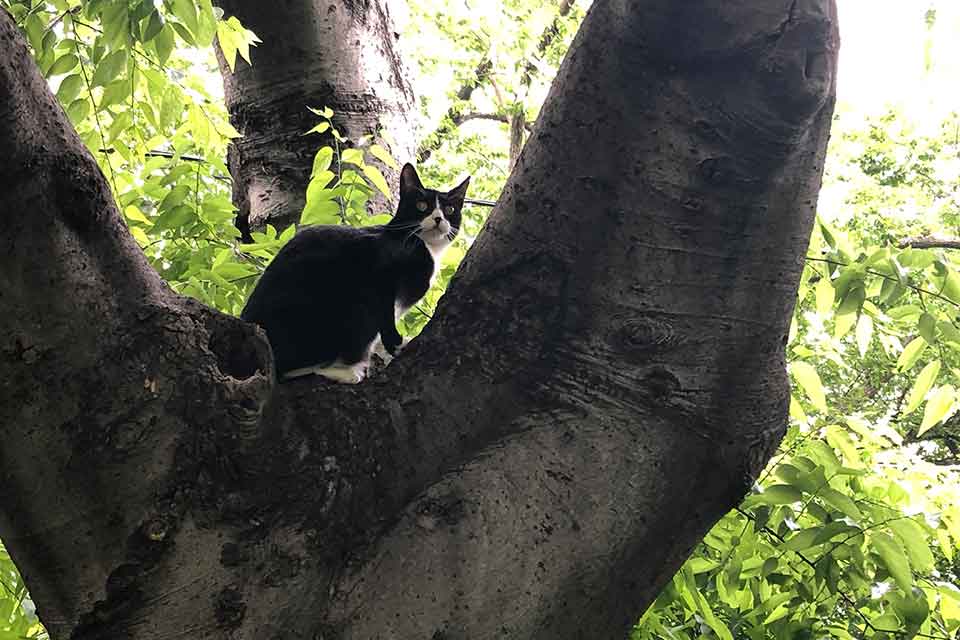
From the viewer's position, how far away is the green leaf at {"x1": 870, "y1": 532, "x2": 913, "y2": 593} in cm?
154

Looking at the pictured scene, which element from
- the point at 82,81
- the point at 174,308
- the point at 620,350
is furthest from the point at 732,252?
the point at 82,81

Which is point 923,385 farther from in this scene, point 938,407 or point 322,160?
point 322,160

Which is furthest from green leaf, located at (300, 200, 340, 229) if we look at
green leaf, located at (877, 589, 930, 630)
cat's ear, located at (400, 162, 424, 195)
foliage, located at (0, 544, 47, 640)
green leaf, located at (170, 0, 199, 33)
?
green leaf, located at (877, 589, 930, 630)

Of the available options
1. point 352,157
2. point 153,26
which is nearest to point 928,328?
point 352,157

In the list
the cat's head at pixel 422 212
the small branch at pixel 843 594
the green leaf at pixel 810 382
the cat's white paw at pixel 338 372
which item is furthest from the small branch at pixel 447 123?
the green leaf at pixel 810 382

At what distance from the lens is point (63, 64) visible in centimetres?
186

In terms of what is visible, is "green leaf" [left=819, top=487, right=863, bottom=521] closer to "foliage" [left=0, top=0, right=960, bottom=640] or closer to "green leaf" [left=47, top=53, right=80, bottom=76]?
"foliage" [left=0, top=0, right=960, bottom=640]

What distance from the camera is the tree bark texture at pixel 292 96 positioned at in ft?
9.00

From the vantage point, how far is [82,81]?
77.4 inches

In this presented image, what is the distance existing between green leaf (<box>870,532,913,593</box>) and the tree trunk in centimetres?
32

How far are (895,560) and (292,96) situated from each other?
232cm

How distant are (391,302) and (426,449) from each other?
93 centimetres

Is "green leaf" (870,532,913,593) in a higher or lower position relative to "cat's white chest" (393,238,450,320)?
lower

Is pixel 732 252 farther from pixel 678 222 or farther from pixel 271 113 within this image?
pixel 271 113
